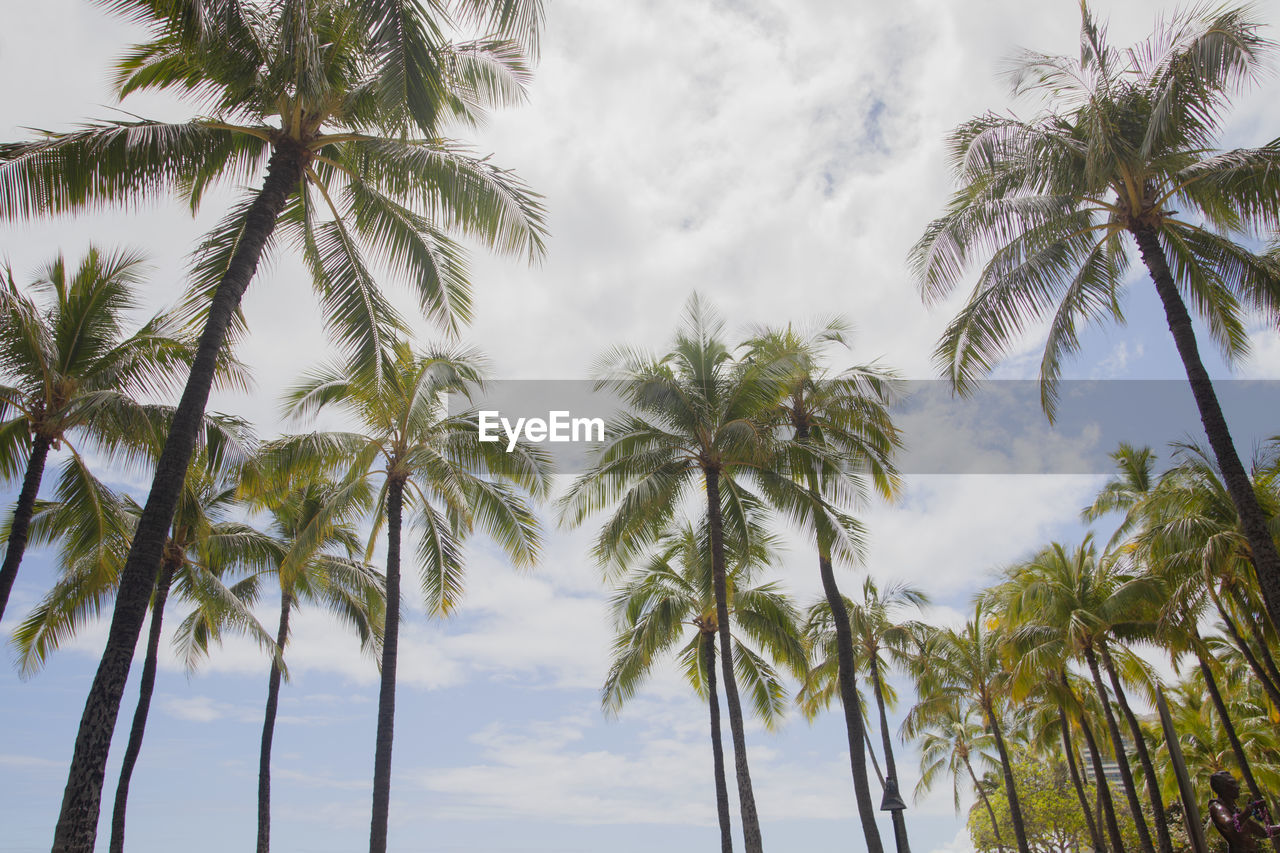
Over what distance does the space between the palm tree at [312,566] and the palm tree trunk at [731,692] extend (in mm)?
6787

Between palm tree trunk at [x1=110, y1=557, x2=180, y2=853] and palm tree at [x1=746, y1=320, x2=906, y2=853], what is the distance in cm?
1269

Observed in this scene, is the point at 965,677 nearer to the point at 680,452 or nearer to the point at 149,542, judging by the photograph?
the point at 680,452

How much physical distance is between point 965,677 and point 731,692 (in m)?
15.7

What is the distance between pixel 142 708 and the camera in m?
16.9

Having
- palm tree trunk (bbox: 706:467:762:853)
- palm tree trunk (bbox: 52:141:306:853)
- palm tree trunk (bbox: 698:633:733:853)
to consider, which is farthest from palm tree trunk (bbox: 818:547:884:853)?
palm tree trunk (bbox: 52:141:306:853)

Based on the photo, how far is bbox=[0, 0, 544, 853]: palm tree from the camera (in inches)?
290

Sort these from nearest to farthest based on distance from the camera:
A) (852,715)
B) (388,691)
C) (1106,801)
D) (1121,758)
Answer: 1. (388,691)
2. (852,715)
3. (1121,758)
4. (1106,801)

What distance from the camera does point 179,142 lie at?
9062mm

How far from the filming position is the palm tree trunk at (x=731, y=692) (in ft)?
47.0

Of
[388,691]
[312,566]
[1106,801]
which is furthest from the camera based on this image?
[1106,801]

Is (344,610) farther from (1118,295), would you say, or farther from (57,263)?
(1118,295)

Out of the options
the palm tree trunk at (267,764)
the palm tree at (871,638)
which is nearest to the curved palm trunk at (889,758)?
the palm tree at (871,638)

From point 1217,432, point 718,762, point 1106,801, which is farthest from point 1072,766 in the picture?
point 1217,432

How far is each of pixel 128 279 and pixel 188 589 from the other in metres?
8.61
